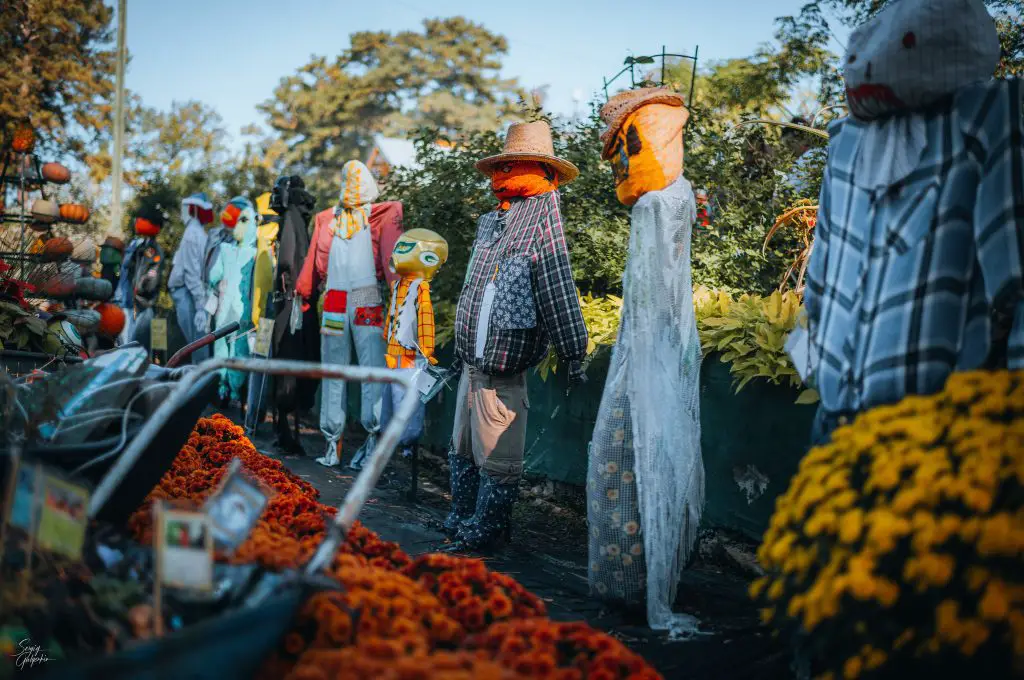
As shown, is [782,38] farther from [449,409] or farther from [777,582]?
[777,582]

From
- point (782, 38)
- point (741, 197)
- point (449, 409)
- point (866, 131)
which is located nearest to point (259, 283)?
point (449, 409)

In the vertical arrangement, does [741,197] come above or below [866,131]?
above

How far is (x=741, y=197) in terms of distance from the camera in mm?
7320

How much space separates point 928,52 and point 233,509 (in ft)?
7.89

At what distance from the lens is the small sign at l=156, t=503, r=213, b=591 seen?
5.94ft

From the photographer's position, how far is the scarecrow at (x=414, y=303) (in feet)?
19.8

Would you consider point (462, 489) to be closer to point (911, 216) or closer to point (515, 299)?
point (515, 299)

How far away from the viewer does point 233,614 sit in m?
1.61

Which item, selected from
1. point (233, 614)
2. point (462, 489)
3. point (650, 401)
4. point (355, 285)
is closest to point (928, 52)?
point (650, 401)

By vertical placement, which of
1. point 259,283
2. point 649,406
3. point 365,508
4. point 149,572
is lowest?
point 365,508

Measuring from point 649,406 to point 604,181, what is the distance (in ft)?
13.1

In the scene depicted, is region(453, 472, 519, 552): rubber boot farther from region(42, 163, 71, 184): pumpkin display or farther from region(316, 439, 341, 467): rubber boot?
region(42, 163, 71, 184): pumpkin display

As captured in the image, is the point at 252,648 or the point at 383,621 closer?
the point at 252,648

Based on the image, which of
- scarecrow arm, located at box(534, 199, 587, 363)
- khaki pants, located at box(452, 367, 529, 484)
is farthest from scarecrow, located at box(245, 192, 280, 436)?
scarecrow arm, located at box(534, 199, 587, 363)
